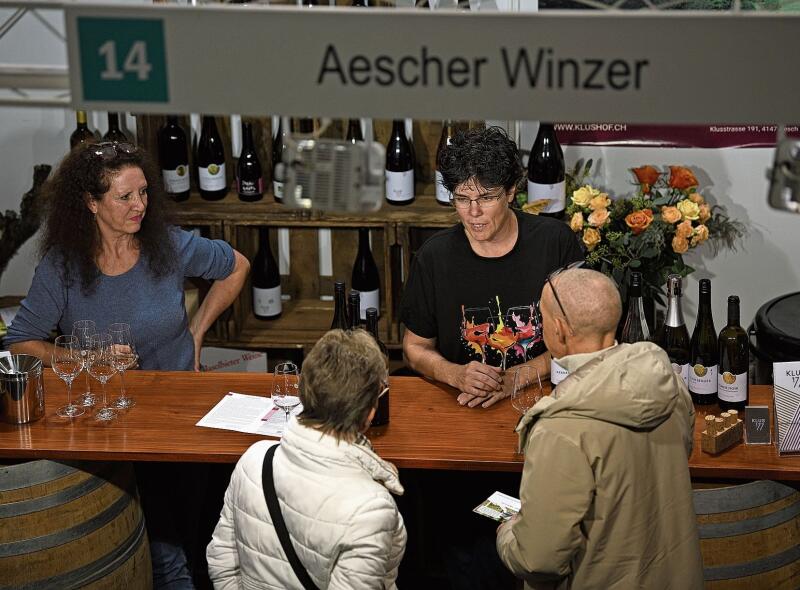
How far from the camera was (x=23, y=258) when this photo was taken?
538 cm

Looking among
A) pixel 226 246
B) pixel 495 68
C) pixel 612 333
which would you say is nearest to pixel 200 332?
pixel 226 246

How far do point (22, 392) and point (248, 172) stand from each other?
1.82m

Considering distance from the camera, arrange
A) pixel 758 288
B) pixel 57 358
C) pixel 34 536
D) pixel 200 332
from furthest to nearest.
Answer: pixel 758 288, pixel 200 332, pixel 57 358, pixel 34 536

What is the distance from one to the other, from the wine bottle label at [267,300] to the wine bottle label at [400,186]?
2.34ft

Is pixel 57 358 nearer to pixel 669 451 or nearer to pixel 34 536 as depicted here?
pixel 34 536

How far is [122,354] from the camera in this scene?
3.56 metres

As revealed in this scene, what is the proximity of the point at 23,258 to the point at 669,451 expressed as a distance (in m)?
3.58

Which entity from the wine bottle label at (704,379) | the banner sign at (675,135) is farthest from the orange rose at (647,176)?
the wine bottle label at (704,379)

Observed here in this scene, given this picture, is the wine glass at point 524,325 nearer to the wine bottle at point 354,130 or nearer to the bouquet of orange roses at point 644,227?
the bouquet of orange roses at point 644,227

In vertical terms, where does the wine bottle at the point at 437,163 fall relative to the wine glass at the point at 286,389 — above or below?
above

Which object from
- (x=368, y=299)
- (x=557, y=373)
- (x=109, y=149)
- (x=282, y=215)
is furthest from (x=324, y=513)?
(x=368, y=299)

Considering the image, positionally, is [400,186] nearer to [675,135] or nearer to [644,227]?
[644,227]

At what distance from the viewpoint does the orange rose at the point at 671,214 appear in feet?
14.7

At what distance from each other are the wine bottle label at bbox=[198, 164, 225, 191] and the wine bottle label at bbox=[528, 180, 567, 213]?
1274 millimetres
